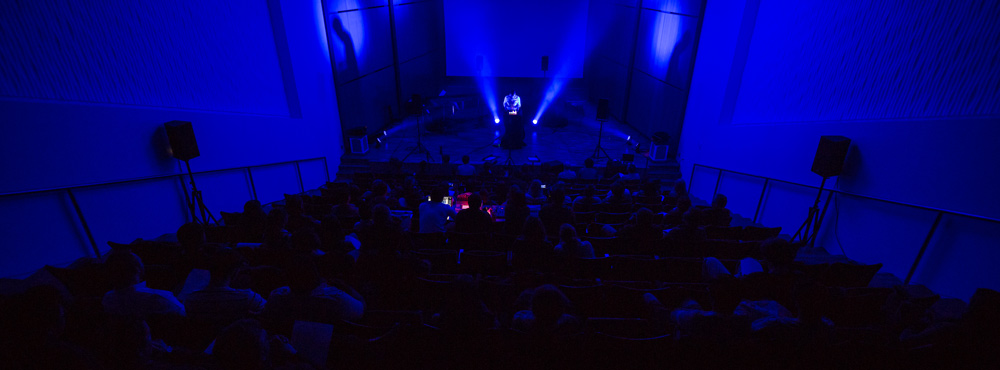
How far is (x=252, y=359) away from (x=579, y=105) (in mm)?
14582

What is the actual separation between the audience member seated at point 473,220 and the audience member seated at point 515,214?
0.93ft

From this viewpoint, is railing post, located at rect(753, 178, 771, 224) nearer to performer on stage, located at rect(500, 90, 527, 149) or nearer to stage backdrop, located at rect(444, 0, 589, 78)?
performer on stage, located at rect(500, 90, 527, 149)

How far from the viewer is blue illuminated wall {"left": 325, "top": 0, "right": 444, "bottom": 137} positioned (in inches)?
414

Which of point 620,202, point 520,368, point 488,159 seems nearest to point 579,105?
point 488,159

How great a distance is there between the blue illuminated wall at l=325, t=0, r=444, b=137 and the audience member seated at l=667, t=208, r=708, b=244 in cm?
947

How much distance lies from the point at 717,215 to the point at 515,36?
13.8 metres

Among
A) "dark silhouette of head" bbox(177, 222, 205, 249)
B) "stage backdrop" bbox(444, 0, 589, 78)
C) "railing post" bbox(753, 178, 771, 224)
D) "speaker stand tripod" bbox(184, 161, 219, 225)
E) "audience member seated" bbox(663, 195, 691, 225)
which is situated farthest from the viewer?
"stage backdrop" bbox(444, 0, 589, 78)

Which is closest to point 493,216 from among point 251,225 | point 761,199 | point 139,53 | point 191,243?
point 251,225

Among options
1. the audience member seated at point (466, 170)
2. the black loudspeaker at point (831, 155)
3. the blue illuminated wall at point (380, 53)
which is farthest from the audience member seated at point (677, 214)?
the blue illuminated wall at point (380, 53)

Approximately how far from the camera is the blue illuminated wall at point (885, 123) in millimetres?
3834

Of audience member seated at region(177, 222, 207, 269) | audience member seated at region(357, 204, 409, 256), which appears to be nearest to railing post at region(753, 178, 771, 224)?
audience member seated at region(357, 204, 409, 256)

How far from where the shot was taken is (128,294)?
259 centimetres

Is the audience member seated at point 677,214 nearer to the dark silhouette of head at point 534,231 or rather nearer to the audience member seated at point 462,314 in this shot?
the dark silhouette of head at point 534,231

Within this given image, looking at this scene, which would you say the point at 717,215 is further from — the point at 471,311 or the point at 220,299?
the point at 220,299
